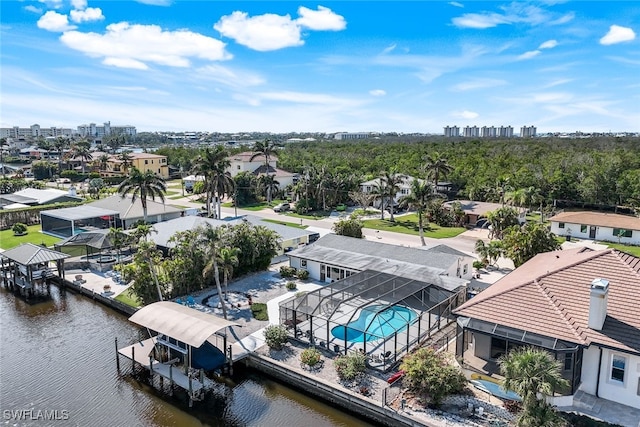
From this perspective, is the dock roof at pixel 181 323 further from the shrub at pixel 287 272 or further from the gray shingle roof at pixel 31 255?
the gray shingle roof at pixel 31 255

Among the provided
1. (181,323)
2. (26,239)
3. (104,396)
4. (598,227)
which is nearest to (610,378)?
(181,323)

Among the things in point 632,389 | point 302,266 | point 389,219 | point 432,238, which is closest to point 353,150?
point 389,219

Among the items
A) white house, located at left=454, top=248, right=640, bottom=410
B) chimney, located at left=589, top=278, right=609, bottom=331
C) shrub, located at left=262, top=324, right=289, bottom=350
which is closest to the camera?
white house, located at left=454, top=248, right=640, bottom=410

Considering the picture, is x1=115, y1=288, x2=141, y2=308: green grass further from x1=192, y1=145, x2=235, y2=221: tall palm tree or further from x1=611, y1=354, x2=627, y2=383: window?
x1=611, y1=354, x2=627, y2=383: window

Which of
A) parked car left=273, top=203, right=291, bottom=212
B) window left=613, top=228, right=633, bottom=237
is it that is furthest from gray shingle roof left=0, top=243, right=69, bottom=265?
window left=613, top=228, right=633, bottom=237

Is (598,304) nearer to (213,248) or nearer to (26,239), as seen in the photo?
(213,248)
